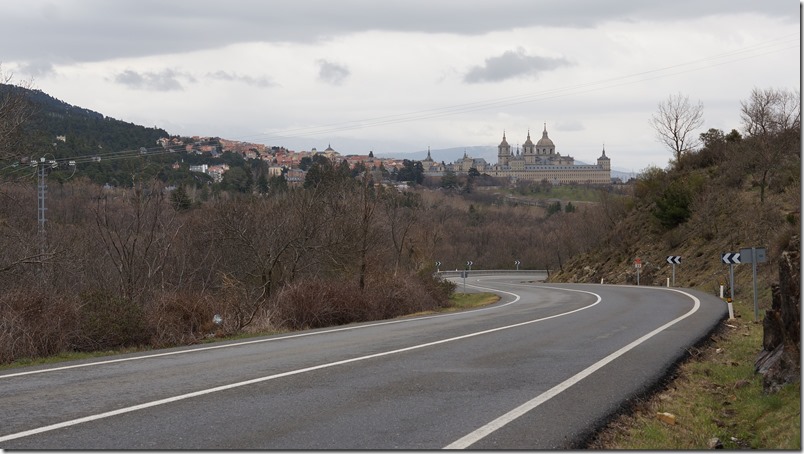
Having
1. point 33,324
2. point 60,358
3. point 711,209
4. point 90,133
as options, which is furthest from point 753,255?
point 90,133

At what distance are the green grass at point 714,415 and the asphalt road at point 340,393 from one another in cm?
34

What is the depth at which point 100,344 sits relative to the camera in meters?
14.7

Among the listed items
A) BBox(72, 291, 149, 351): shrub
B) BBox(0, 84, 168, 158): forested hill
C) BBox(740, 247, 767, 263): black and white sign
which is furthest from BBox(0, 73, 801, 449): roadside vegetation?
BBox(0, 84, 168, 158): forested hill

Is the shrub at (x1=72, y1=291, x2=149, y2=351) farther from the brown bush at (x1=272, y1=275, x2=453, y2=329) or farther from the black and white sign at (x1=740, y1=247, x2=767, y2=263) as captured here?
the black and white sign at (x1=740, y1=247, x2=767, y2=263)

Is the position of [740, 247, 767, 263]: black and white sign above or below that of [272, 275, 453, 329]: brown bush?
above

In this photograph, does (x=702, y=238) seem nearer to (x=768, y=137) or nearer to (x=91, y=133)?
(x=768, y=137)

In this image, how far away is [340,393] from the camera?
371 inches

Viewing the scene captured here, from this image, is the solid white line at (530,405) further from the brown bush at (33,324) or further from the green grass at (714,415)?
the brown bush at (33,324)

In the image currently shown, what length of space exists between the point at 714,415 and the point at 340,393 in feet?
15.6

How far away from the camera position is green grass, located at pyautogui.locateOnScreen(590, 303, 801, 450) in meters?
8.30

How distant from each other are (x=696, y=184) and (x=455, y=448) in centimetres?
5522

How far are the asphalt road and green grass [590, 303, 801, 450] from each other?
344 millimetres

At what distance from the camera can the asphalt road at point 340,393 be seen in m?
7.20

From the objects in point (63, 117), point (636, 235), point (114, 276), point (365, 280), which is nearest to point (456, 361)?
point (365, 280)
